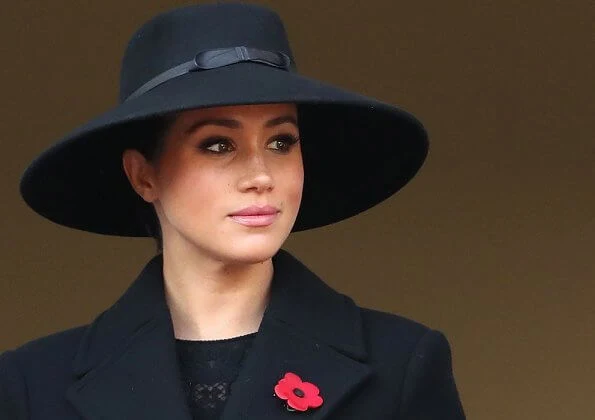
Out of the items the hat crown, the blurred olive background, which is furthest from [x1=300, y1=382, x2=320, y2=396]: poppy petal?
the blurred olive background

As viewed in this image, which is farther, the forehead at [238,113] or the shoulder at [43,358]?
the shoulder at [43,358]

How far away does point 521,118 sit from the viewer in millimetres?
3893

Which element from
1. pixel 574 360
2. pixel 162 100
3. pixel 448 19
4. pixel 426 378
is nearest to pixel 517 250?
pixel 574 360

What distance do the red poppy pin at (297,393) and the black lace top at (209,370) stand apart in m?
0.08

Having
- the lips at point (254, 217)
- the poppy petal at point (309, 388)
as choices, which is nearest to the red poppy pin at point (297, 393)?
the poppy petal at point (309, 388)

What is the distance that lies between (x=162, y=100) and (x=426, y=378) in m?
0.52

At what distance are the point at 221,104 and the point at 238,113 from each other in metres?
0.11

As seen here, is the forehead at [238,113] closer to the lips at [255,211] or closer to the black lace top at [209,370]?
the lips at [255,211]

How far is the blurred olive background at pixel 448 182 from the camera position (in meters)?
3.85

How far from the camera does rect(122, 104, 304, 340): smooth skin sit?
241cm

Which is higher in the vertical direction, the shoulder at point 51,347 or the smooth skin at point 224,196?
the smooth skin at point 224,196

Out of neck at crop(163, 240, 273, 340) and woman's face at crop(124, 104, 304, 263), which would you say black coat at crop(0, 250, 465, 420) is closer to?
neck at crop(163, 240, 273, 340)

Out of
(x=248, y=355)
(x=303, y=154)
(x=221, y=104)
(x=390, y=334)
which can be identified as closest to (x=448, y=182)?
(x=303, y=154)

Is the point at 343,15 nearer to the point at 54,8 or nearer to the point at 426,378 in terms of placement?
the point at 54,8
